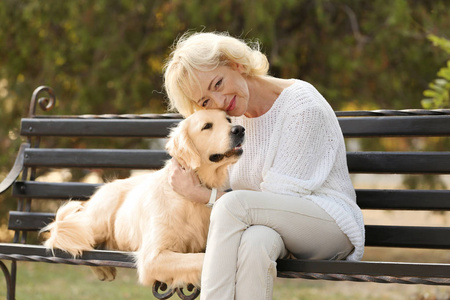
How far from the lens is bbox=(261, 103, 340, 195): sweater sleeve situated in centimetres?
277

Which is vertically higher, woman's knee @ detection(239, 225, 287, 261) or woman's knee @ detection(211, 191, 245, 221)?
woman's knee @ detection(211, 191, 245, 221)

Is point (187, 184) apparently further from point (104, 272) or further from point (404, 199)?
point (404, 199)

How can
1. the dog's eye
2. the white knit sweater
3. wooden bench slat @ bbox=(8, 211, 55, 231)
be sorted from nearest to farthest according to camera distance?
the white knit sweater < the dog's eye < wooden bench slat @ bbox=(8, 211, 55, 231)

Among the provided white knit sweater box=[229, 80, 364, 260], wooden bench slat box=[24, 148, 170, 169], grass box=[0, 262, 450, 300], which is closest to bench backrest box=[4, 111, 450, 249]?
wooden bench slat box=[24, 148, 170, 169]

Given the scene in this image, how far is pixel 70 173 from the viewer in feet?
22.8

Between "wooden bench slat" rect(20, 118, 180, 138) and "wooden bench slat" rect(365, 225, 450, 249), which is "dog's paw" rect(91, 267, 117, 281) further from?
"wooden bench slat" rect(365, 225, 450, 249)

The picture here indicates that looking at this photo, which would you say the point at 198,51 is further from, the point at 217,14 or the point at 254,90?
the point at 217,14

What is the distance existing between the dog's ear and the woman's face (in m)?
0.15

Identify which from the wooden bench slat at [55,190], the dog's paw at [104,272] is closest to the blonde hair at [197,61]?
the dog's paw at [104,272]

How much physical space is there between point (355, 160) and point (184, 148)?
938mm

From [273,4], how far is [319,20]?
0.48 meters

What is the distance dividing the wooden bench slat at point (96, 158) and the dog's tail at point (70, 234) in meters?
0.51

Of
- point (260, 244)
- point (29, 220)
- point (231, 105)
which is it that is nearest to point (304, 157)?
point (231, 105)

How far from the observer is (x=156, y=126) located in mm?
3783
